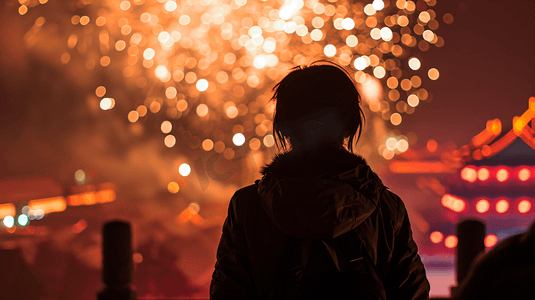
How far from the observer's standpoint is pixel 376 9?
7598 mm

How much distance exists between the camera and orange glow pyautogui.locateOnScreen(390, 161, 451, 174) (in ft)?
49.2

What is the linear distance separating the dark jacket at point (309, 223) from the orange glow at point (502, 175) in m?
14.9

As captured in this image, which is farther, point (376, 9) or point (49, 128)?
point (49, 128)

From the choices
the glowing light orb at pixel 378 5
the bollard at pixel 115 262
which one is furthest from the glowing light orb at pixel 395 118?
the bollard at pixel 115 262

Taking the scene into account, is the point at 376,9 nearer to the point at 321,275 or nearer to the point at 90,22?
the point at 321,275

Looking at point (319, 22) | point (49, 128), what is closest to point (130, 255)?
point (319, 22)

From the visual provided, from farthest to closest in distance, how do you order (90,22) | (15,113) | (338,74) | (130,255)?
1. (15,113)
2. (90,22)
3. (130,255)
4. (338,74)

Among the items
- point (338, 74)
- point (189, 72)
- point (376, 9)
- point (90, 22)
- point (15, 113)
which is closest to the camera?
point (338, 74)

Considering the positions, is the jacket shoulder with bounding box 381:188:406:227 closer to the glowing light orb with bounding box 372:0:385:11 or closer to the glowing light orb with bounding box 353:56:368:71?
the glowing light orb with bounding box 372:0:385:11

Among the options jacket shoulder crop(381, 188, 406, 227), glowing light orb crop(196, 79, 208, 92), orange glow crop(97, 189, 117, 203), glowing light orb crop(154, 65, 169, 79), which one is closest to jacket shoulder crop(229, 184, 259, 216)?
jacket shoulder crop(381, 188, 406, 227)

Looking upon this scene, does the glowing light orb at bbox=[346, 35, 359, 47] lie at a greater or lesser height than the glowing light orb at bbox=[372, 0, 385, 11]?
lesser

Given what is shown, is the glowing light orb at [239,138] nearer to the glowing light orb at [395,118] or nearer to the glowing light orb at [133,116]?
the glowing light orb at [133,116]

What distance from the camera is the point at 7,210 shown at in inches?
412

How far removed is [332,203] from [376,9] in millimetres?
7534
